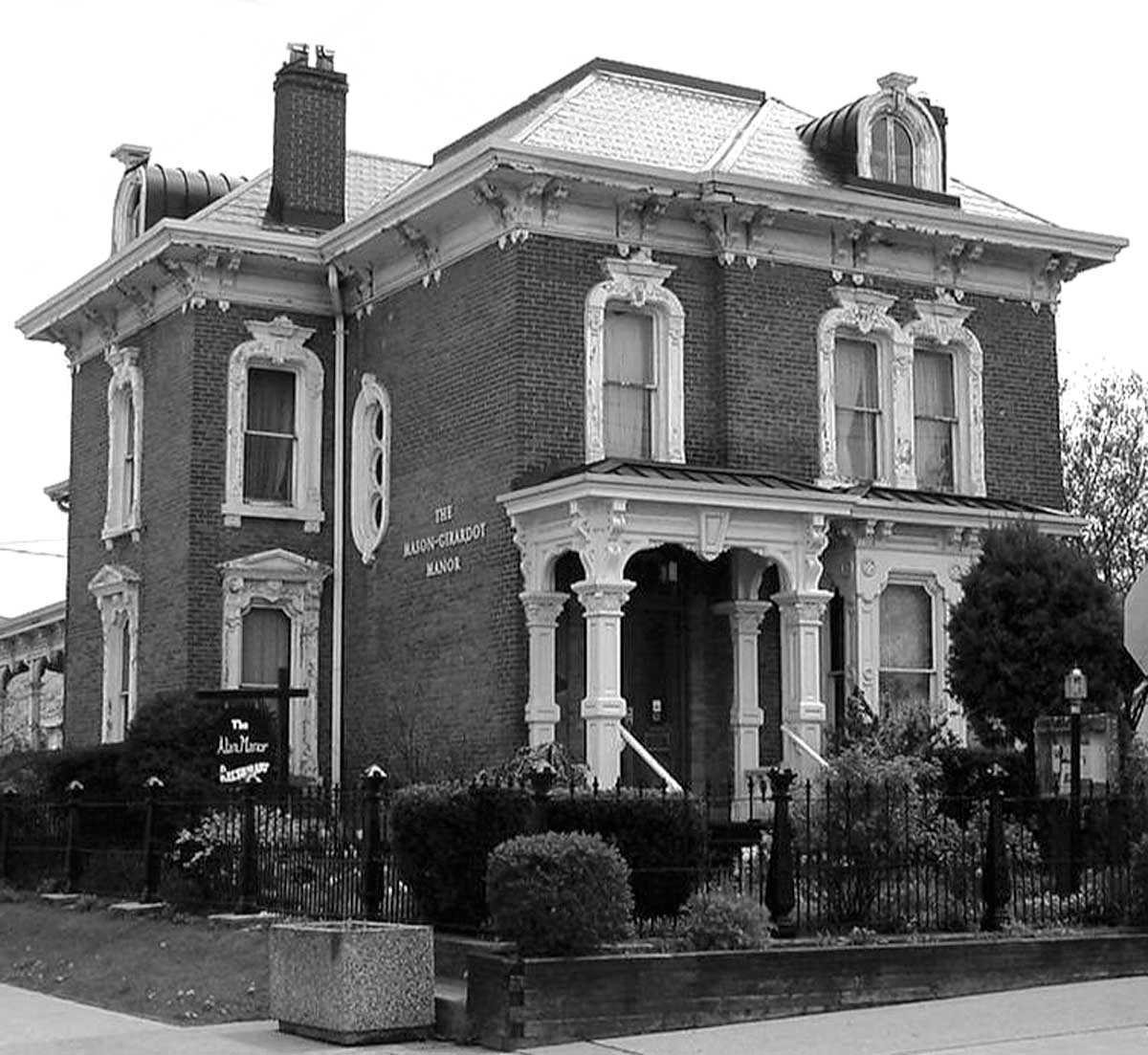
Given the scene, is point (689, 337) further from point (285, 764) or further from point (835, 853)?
point (835, 853)

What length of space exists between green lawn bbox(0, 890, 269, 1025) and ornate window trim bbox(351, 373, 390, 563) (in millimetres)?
7564

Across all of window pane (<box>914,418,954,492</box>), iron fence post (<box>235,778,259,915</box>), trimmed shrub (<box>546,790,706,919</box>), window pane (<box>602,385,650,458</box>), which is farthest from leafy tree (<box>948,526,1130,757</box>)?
iron fence post (<box>235,778,259,915</box>)

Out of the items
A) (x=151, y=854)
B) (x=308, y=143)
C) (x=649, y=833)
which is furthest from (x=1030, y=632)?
(x=308, y=143)

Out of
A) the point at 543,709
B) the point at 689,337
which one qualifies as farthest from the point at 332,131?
the point at 543,709

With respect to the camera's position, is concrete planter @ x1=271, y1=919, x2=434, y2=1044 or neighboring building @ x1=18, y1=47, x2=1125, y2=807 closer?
concrete planter @ x1=271, y1=919, x2=434, y2=1044

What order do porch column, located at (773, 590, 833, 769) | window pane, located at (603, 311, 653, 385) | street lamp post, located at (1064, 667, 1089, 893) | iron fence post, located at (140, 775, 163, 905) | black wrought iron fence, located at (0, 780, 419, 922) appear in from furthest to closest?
window pane, located at (603, 311, 653, 385)
porch column, located at (773, 590, 833, 769)
iron fence post, located at (140, 775, 163, 905)
street lamp post, located at (1064, 667, 1089, 893)
black wrought iron fence, located at (0, 780, 419, 922)

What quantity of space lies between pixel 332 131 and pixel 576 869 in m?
18.0

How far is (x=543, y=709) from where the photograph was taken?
23188 millimetres

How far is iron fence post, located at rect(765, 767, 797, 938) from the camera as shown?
610 inches

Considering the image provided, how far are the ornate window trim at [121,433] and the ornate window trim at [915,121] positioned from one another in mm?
10513

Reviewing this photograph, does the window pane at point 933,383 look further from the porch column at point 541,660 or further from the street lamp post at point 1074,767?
the porch column at point 541,660

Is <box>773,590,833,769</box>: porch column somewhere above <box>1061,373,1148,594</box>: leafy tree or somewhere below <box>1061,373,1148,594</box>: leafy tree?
below

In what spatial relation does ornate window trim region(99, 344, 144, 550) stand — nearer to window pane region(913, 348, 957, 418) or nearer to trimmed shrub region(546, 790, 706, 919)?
window pane region(913, 348, 957, 418)

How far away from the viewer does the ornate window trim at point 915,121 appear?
88.6 ft
